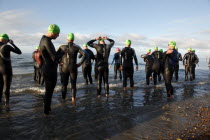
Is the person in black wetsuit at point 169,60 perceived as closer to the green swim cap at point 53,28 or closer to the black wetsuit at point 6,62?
the green swim cap at point 53,28

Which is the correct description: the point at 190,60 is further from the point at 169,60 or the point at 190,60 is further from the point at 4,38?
the point at 4,38

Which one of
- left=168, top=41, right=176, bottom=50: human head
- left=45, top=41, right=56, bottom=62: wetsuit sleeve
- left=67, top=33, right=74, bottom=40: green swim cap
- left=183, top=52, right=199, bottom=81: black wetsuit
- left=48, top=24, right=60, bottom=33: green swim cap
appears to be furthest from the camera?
left=183, top=52, right=199, bottom=81: black wetsuit

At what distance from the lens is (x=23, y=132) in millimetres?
3537

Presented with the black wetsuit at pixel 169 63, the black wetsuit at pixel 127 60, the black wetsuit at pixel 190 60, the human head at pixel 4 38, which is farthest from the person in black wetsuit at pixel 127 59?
the black wetsuit at pixel 190 60

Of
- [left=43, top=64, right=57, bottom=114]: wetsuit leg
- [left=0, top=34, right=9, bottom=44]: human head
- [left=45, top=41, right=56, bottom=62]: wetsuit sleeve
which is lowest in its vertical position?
[left=43, top=64, right=57, bottom=114]: wetsuit leg

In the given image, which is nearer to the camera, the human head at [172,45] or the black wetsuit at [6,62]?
the black wetsuit at [6,62]

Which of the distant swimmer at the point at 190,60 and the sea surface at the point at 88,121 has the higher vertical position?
the distant swimmer at the point at 190,60

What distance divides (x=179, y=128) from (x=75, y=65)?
138 inches

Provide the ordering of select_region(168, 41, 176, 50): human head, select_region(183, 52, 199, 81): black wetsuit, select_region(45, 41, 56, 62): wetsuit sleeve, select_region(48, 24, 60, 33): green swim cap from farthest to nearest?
select_region(183, 52, 199, 81): black wetsuit
select_region(168, 41, 176, 50): human head
select_region(48, 24, 60, 33): green swim cap
select_region(45, 41, 56, 62): wetsuit sleeve

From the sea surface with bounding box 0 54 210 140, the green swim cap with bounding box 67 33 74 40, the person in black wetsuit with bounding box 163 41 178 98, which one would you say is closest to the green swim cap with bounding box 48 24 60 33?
the green swim cap with bounding box 67 33 74 40

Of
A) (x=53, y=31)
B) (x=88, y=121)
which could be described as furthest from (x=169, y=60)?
(x=53, y=31)

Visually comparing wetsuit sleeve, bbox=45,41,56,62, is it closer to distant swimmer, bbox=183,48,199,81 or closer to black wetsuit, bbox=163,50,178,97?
black wetsuit, bbox=163,50,178,97

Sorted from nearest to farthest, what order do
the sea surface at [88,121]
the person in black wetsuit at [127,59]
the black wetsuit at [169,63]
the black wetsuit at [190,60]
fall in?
the sea surface at [88,121], the black wetsuit at [169,63], the person in black wetsuit at [127,59], the black wetsuit at [190,60]

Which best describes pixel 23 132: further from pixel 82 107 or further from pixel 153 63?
pixel 153 63
